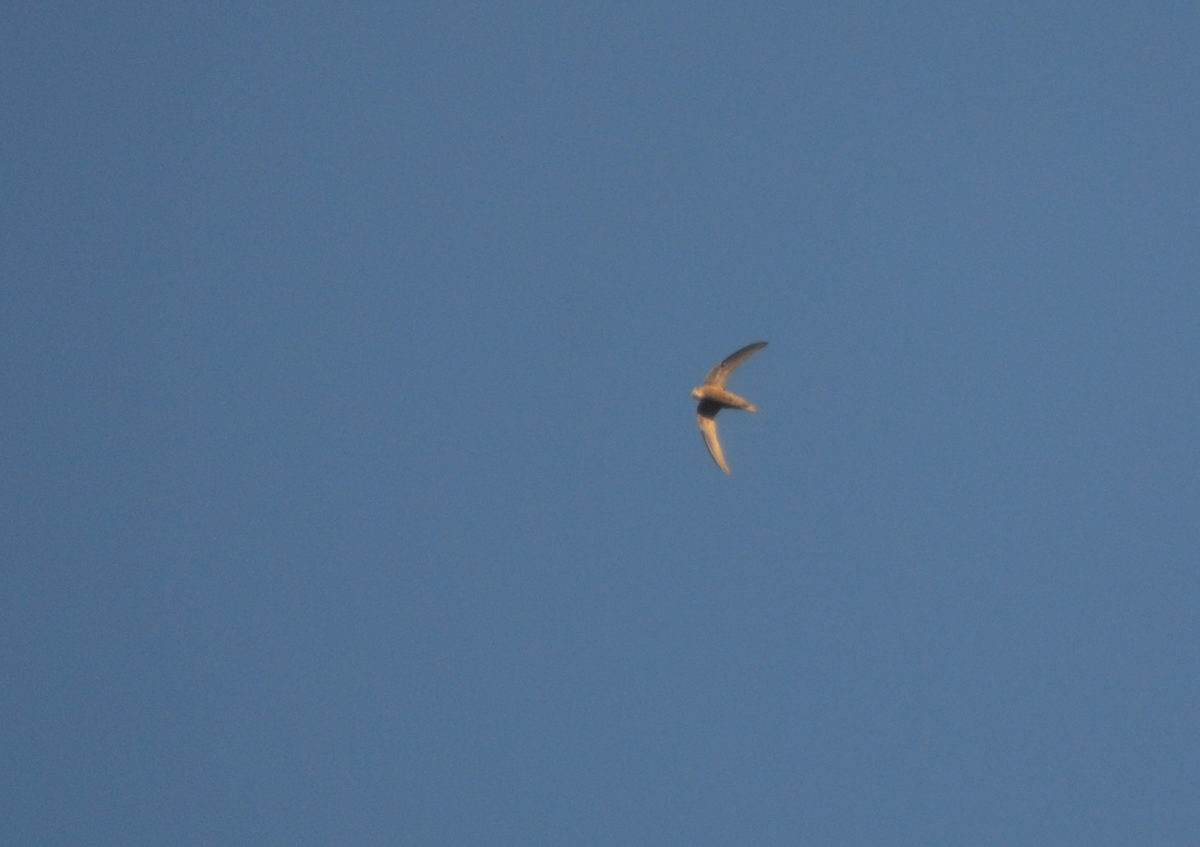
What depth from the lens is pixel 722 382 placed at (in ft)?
142

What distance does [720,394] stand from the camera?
43.2m

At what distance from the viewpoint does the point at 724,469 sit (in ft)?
143

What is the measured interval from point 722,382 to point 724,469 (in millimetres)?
1473

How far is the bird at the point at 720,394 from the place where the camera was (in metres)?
43.0

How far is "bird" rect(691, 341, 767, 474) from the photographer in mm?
43031
